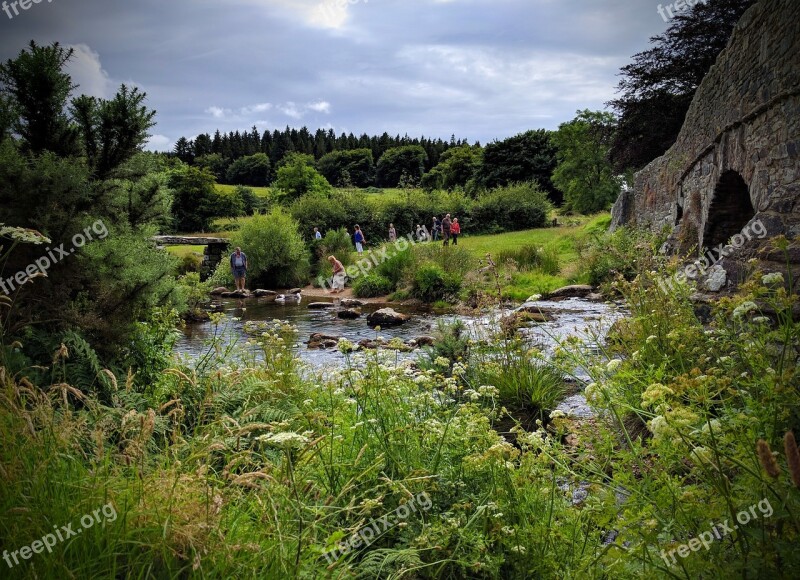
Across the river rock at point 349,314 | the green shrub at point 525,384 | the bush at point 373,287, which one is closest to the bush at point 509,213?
the bush at point 373,287

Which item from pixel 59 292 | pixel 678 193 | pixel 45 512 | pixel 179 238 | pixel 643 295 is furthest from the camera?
pixel 179 238

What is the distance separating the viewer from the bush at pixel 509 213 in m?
37.8

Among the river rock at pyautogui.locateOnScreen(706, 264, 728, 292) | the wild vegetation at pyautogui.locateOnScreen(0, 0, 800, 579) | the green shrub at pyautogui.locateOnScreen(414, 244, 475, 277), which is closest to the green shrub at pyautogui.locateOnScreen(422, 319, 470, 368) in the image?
the wild vegetation at pyautogui.locateOnScreen(0, 0, 800, 579)

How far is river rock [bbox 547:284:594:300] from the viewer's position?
1574cm

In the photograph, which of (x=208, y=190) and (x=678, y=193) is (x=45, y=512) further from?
(x=208, y=190)

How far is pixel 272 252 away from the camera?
23594 millimetres

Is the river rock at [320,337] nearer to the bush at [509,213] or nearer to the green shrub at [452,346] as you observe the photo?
the green shrub at [452,346]

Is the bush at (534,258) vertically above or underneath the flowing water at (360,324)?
above

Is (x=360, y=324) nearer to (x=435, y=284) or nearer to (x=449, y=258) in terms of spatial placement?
(x=435, y=284)

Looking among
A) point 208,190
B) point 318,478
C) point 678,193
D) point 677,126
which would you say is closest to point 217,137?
point 208,190

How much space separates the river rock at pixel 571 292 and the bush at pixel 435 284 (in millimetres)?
3229

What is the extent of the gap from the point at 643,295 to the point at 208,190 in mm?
49518

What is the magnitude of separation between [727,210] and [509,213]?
2860 centimetres

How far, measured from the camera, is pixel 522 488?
318 centimetres
